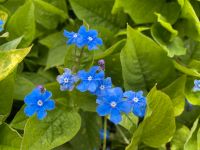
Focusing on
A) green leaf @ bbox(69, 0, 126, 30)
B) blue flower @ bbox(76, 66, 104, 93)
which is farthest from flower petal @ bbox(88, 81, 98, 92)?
green leaf @ bbox(69, 0, 126, 30)

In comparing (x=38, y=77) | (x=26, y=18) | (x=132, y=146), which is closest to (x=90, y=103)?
(x=132, y=146)

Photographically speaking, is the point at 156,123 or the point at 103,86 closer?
the point at 103,86

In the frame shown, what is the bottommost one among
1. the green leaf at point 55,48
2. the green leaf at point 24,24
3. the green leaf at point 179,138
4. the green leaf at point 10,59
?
the green leaf at point 179,138

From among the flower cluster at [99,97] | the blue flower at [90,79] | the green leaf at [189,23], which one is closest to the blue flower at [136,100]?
the flower cluster at [99,97]

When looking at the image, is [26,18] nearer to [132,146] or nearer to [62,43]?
[62,43]

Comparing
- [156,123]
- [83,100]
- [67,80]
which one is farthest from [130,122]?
[67,80]

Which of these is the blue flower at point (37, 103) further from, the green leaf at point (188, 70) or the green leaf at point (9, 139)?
the green leaf at point (188, 70)

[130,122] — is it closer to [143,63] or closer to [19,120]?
[143,63]
